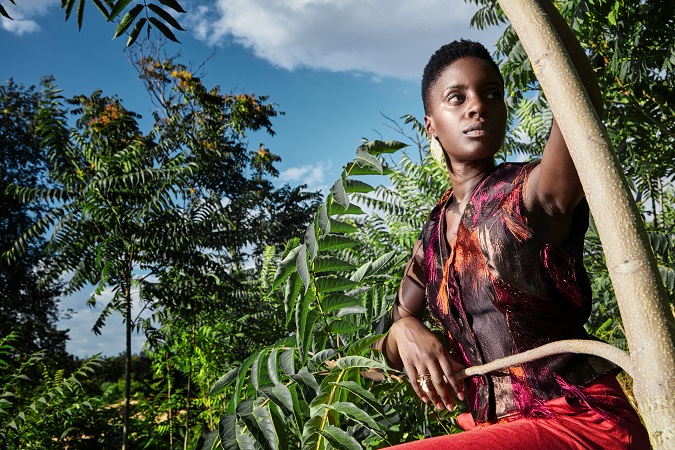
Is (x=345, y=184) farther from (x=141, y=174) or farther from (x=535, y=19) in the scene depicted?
(x=141, y=174)

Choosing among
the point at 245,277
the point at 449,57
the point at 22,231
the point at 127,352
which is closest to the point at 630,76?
the point at 449,57

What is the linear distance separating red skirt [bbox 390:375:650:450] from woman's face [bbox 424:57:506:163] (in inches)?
22.2

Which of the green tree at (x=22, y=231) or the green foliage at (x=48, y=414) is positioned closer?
the green foliage at (x=48, y=414)

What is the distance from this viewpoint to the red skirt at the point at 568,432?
94 cm

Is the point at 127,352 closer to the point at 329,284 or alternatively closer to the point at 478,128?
the point at 329,284

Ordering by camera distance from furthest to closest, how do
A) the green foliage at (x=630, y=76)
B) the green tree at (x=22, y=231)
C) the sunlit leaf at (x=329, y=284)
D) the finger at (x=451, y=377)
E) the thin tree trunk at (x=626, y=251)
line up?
the green tree at (x=22, y=231), the green foliage at (x=630, y=76), the sunlit leaf at (x=329, y=284), the finger at (x=451, y=377), the thin tree trunk at (x=626, y=251)

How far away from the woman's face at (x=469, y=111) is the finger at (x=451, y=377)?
473mm

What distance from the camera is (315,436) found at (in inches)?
49.9

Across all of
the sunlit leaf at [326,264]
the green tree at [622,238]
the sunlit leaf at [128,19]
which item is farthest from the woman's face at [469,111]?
the sunlit leaf at [128,19]

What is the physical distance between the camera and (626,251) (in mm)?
635

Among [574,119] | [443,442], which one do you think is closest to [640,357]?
[574,119]

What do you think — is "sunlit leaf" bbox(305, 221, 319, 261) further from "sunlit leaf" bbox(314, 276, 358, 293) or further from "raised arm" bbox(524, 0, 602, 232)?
"raised arm" bbox(524, 0, 602, 232)

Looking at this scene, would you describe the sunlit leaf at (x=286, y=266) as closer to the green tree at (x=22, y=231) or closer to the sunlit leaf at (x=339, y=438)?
the sunlit leaf at (x=339, y=438)

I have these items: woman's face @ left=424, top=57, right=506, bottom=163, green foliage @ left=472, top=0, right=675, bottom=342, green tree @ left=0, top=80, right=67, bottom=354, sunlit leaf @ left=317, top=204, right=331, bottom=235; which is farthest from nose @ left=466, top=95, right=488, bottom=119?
green tree @ left=0, top=80, right=67, bottom=354
